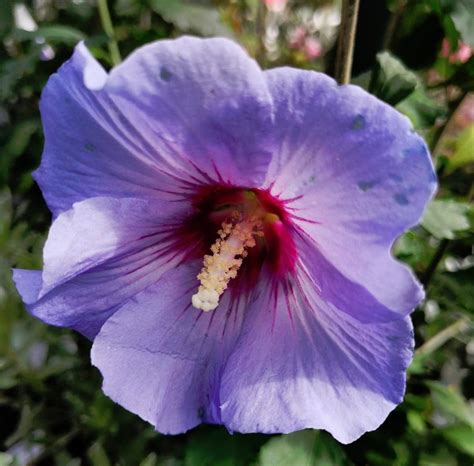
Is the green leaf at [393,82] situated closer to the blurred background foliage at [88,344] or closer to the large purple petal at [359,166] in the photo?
the blurred background foliage at [88,344]

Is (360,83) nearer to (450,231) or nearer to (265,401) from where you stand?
(450,231)

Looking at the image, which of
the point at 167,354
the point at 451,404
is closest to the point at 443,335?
the point at 451,404

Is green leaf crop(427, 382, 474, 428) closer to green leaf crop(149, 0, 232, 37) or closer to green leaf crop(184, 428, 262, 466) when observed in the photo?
green leaf crop(184, 428, 262, 466)

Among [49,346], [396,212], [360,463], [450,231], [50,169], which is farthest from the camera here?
[49,346]

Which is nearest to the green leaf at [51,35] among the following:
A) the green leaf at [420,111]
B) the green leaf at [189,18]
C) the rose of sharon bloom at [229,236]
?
the green leaf at [189,18]

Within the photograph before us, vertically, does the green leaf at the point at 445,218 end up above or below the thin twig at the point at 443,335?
above

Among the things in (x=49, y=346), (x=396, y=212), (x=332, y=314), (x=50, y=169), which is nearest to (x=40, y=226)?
(x=49, y=346)
